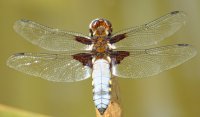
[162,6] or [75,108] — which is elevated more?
[162,6]

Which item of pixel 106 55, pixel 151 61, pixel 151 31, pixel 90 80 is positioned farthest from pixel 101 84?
pixel 90 80

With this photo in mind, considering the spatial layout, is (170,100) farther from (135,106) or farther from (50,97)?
(50,97)

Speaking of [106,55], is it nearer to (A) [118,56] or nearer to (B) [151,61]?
(A) [118,56]

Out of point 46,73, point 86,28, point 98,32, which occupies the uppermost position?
point 86,28

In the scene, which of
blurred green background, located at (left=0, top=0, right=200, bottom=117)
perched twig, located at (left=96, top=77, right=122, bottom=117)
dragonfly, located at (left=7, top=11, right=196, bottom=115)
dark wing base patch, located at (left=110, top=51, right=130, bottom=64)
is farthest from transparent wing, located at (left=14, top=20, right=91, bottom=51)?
blurred green background, located at (left=0, top=0, right=200, bottom=117)

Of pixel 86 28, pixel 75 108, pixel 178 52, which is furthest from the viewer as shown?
pixel 86 28

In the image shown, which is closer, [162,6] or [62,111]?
[62,111]

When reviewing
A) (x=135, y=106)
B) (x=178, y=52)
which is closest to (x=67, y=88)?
(x=135, y=106)
